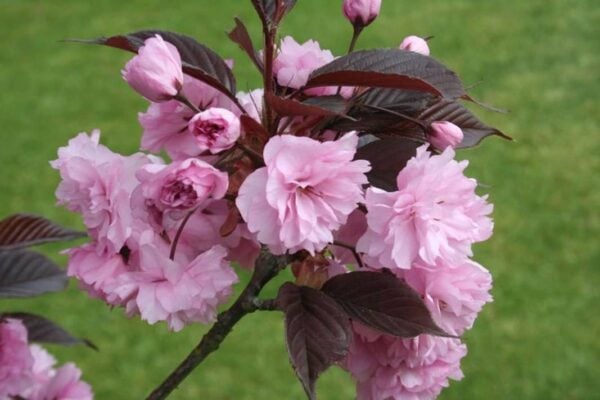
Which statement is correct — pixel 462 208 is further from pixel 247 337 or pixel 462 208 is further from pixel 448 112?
pixel 247 337

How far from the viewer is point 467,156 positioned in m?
4.23

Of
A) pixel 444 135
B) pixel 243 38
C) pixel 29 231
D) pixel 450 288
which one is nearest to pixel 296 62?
pixel 243 38

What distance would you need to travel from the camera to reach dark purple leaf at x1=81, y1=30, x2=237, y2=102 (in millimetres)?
949

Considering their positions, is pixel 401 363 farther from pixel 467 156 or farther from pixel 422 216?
pixel 467 156

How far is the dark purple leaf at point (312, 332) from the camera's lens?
2.87ft

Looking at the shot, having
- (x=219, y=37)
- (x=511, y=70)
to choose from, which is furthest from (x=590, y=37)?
(x=219, y=37)

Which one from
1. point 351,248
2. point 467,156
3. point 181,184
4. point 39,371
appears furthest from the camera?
point 467,156

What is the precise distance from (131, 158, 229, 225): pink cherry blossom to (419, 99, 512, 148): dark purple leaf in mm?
231

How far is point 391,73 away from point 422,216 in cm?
13

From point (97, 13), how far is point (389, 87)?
5640 mm

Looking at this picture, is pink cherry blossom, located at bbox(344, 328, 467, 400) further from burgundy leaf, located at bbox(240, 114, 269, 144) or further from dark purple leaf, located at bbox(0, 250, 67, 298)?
dark purple leaf, located at bbox(0, 250, 67, 298)

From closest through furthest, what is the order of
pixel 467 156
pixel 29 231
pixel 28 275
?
1. pixel 29 231
2. pixel 28 275
3. pixel 467 156

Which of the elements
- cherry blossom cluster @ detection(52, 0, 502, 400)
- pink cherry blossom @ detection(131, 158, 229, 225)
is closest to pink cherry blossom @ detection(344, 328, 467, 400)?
cherry blossom cluster @ detection(52, 0, 502, 400)

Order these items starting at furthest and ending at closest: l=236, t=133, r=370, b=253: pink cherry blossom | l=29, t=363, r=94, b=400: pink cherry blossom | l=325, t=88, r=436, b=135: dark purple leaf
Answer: l=29, t=363, r=94, b=400: pink cherry blossom
l=325, t=88, r=436, b=135: dark purple leaf
l=236, t=133, r=370, b=253: pink cherry blossom
